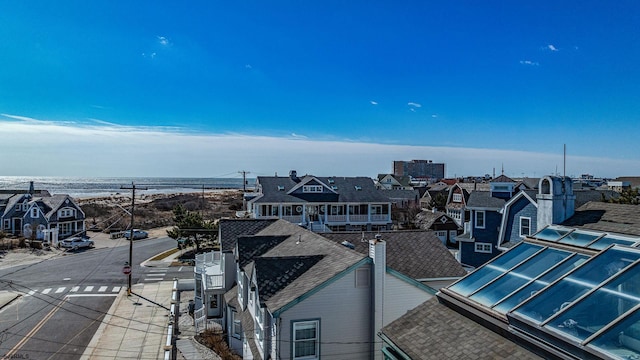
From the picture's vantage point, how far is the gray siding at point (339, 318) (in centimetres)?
1205

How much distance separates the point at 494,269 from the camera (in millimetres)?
8781

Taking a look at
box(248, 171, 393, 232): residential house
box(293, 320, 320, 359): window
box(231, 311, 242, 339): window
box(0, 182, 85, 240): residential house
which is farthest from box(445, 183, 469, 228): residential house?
box(0, 182, 85, 240): residential house

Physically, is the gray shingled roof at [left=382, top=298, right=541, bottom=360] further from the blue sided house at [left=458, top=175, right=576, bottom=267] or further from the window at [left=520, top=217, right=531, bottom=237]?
the window at [left=520, top=217, right=531, bottom=237]

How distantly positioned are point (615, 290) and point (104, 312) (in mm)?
25479

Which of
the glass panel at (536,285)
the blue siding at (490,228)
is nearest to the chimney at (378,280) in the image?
the glass panel at (536,285)

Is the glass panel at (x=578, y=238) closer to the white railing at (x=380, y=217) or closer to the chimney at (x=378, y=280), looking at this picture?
the chimney at (x=378, y=280)

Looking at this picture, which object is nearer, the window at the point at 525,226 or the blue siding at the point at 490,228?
the window at the point at 525,226

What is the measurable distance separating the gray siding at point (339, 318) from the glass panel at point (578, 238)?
605 centimetres

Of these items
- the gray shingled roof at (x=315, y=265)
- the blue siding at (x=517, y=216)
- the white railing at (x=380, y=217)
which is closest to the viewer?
the gray shingled roof at (x=315, y=265)

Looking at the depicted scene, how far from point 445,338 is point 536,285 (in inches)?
77.3

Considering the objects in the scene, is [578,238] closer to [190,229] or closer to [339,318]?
[339,318]

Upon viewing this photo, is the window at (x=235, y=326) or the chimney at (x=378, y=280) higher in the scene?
the chimney at (x=378, y=280)

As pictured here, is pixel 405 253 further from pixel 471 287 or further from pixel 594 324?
pixel 594 324

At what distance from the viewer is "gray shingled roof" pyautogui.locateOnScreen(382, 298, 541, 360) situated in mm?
6625
